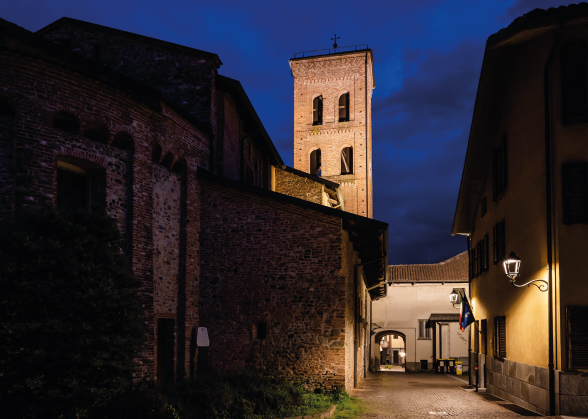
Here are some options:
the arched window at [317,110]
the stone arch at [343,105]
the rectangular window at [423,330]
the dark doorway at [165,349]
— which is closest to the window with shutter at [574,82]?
the dark doorway at [165,349]

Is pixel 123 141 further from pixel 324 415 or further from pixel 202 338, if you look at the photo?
pixel 324 415

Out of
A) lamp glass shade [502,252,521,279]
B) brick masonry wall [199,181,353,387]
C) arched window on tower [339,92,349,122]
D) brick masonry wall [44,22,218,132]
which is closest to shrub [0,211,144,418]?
brick masonry wall [199,181,353,387]

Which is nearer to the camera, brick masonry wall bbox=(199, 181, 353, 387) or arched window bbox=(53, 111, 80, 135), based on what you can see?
arched window bbox=(53, 111, 80, 135)

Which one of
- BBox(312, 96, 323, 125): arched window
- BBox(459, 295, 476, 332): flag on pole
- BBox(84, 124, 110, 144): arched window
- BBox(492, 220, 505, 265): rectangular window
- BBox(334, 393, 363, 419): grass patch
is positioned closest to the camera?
BBox(84, 124, 110, 144): arched window

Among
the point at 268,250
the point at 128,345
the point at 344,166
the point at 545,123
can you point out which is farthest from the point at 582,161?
the point at 344,166

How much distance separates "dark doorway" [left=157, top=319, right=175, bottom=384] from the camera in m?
14.4

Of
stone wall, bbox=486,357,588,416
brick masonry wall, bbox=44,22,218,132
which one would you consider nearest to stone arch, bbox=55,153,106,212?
brick masonry wall, bbox=44,22,218,132

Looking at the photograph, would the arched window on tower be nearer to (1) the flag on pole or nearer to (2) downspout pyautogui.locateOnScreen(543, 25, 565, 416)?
(1) the flag on pole

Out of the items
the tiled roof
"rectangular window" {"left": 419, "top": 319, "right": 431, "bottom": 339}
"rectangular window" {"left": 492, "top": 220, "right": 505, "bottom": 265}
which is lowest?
"rectangular window" {"left": 419, "top": 319, "right": 431, "bottom": 339}

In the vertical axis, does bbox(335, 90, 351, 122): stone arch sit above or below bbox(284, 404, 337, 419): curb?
above

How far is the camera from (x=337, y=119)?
4403cm

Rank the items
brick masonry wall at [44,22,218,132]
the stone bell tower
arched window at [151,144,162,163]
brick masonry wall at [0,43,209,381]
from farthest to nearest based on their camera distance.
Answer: the stone bell tower → brick masonry wall at [44,22,218,132] → arched window at [151,144,162,163] → brick masonry wall at [0,43,209,381]

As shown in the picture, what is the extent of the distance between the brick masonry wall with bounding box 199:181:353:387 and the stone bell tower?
2699 centimetres

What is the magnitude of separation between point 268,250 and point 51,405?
26.0 feet
